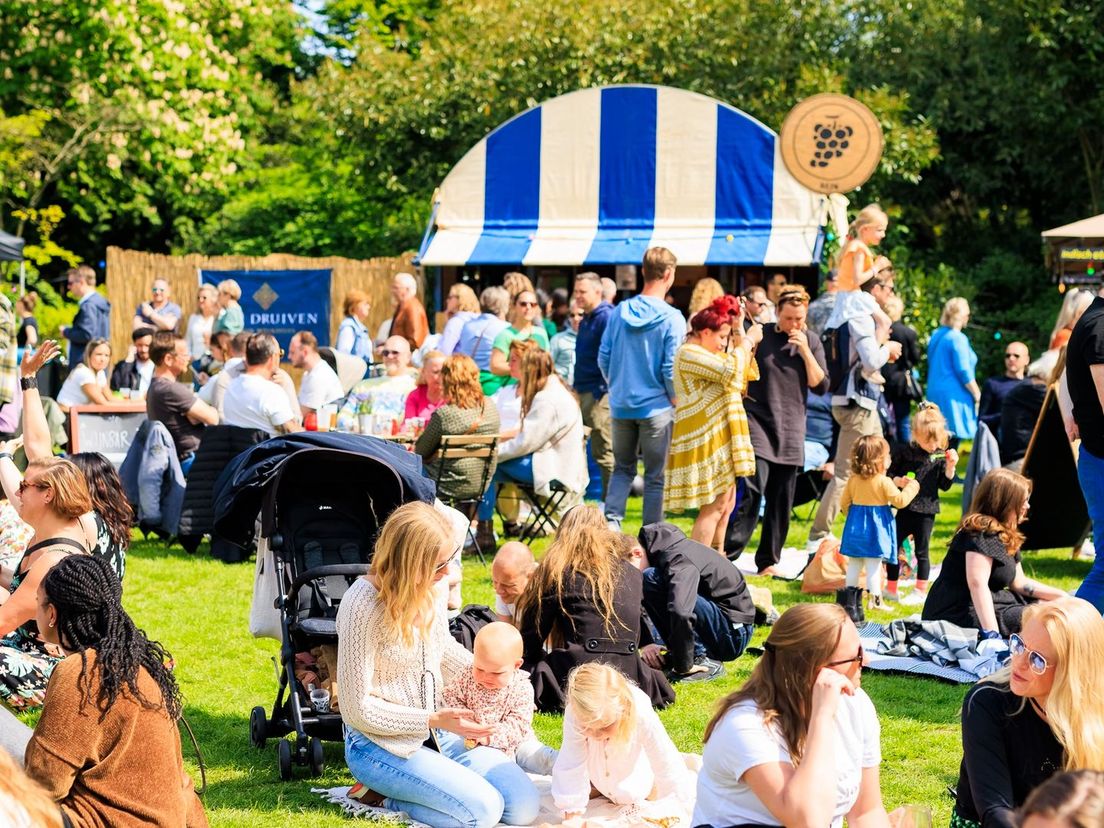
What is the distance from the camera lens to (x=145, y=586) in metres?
9.12

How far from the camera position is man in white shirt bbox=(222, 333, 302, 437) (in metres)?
9.91

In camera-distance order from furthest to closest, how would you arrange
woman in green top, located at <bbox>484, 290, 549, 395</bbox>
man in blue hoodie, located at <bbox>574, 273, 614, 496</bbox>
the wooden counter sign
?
1. man in blue hoodie, located at <bbox>574, 273, 614, 496</bbox>
2. the wooden counter sign
3. woman in green top, located at <bbox>484, 290, 549, 395</bbox>

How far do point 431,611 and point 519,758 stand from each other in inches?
30.6

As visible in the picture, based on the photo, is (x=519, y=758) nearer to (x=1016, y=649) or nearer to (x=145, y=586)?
(x=1016, y=649)

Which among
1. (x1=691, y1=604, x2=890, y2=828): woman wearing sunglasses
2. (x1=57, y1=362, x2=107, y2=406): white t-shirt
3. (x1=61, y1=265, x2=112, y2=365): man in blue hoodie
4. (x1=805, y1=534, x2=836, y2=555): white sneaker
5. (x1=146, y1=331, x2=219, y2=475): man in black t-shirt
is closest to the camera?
(x1=691, y1=604, x2=890, y2=828): woman wearing sunglasses

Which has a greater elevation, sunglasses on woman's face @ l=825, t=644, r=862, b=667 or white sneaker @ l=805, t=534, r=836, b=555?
sunglasses on woman's face @ l=825, t=644, r=862, b=667

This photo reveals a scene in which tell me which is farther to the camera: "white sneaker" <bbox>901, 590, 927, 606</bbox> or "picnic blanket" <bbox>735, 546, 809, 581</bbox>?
"picnic blanket" <bbox>735, 546, 809, 581</bbox>

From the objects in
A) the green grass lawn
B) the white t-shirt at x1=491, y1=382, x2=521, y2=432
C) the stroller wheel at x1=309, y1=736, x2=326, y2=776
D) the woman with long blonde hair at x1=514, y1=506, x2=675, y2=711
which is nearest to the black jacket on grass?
the green grass lawn

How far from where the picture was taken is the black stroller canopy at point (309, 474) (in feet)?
20.6

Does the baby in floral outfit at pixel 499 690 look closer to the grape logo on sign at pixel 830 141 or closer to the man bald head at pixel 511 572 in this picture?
the man bald head at pixel 511 572

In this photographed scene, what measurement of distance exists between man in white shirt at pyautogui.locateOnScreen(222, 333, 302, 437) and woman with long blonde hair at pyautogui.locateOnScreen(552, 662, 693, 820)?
17.2 feet

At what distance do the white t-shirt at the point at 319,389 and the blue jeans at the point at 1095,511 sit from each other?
576cm

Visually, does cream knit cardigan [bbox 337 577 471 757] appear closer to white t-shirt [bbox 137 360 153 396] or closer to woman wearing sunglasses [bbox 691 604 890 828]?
woman wearing sunglasses [bbox 691 604 890 828]

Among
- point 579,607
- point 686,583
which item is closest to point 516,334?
point 686,583
